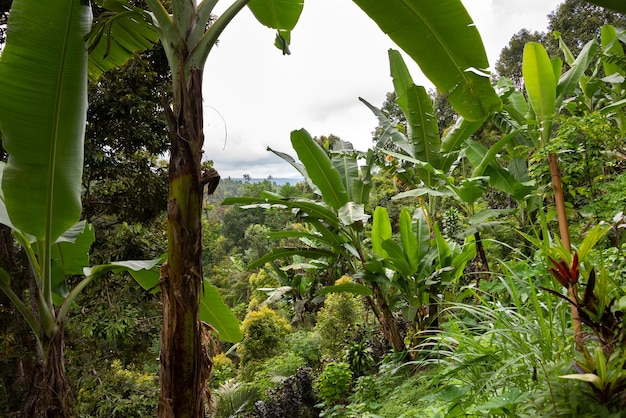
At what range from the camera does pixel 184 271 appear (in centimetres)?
121

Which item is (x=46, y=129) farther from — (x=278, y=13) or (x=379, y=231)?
(x=379, y=231)

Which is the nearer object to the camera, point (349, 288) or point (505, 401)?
point (505, 401)

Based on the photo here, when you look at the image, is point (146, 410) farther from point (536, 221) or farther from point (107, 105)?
point (536, 221)

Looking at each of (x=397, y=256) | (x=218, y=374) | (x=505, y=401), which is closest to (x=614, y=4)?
(x=505, y=401)

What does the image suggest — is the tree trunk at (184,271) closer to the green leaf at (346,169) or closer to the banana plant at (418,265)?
the banana plant at (418,265)

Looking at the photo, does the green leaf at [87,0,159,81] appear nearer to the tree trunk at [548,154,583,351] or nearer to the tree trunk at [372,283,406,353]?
the tree trunk at [548,154,583,351]

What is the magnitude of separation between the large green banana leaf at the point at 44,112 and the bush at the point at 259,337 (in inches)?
216

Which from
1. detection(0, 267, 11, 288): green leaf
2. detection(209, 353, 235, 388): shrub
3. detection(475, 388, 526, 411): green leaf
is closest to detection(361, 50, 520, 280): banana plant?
detection(475, 388, 526, 411): green leaf

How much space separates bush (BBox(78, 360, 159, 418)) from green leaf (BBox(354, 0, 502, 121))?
3.58 meters

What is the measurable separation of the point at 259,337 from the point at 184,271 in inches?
236

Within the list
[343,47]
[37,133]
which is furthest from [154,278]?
[343,47]

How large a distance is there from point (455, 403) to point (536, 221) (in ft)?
10.6

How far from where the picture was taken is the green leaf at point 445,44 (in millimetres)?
1750

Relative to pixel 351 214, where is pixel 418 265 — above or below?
below
